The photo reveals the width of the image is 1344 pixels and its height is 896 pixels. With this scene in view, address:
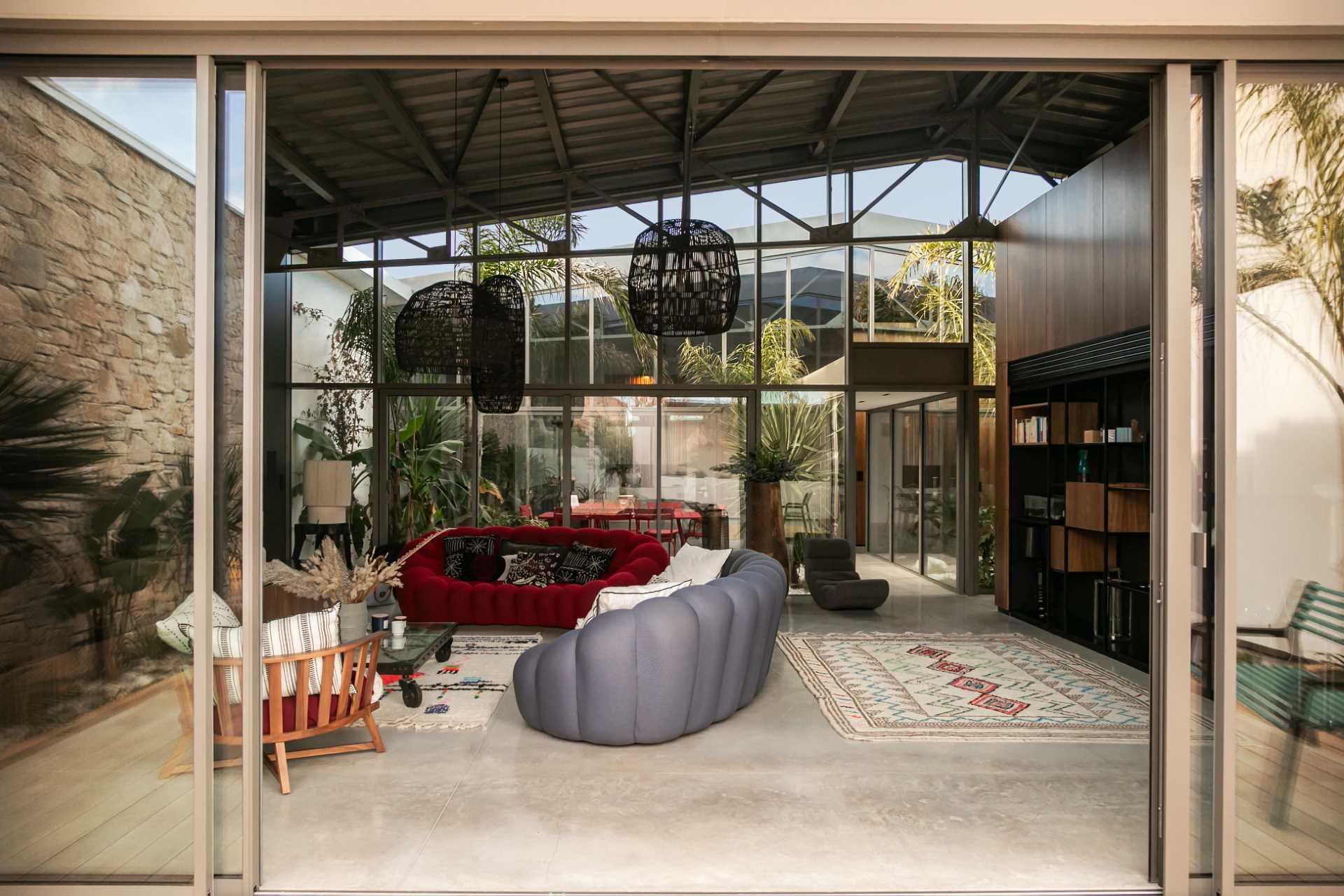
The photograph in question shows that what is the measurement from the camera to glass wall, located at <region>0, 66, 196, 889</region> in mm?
2711

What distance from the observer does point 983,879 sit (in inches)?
116

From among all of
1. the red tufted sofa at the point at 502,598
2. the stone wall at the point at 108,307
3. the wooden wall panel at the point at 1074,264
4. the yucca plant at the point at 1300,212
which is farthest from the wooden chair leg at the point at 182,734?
the wooden wall panel at the point at 1074,264

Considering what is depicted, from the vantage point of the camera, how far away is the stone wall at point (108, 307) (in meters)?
2.73

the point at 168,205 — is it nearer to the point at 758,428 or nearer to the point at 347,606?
the point at 347,606

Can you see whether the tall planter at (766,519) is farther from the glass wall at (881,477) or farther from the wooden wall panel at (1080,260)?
the wooden wall panel at (1080,260)

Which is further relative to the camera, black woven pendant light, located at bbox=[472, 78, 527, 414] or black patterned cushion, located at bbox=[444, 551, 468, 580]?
black patterned cushion, located at bbox=[444, 551, 468, 580]

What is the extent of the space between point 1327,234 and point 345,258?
9363 mm

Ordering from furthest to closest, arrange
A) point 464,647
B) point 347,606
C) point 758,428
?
point 758,428 < point 464,647 < point 347,606

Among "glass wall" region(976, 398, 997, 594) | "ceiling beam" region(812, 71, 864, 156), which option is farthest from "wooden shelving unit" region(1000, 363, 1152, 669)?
"ceiling beam" region(812, 71, 864, 156)

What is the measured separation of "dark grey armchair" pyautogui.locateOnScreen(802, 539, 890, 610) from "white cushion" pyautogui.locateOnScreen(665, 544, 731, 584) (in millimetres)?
2171

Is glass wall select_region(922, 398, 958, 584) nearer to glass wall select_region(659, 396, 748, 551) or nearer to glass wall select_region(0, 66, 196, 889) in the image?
glass wall select_region(659, 396, 748, 551)

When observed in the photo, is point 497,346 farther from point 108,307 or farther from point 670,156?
point 670,156

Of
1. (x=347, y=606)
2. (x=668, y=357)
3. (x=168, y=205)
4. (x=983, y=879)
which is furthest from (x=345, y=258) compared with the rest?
(x=983, y=879)

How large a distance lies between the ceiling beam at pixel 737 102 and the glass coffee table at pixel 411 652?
18.0ft
